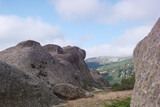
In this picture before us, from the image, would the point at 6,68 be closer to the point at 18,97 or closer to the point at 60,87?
the point at 18,97

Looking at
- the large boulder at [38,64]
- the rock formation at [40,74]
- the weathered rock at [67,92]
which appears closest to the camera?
the rock formation at [40,74]

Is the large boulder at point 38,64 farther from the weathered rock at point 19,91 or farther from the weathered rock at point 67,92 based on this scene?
the weathered rock at point 19,91

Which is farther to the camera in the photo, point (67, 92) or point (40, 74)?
point (40, 74)

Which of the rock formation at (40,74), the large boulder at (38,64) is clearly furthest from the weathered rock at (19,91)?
the large boulder at (38,64)

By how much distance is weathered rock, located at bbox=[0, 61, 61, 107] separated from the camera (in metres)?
15.2

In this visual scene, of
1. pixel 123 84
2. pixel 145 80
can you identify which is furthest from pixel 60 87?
pixel 145 80

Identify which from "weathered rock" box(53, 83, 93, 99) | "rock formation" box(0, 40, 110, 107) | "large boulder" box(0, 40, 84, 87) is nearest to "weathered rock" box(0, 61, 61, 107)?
"rock formation" box(0, 40, 110, 107)

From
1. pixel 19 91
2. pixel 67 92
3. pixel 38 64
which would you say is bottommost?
pixel 67 92

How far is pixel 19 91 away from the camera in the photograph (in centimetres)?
1641

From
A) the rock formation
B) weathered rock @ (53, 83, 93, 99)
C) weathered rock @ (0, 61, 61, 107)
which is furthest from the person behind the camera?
weathered rock @ (53, 83, 93, 99)

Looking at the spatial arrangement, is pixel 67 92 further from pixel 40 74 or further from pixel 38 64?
pixel 38 64

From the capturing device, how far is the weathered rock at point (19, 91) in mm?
15156

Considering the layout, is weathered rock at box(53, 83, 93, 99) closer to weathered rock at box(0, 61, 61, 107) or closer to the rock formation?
the rock formation

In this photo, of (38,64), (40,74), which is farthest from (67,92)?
(38,64)
